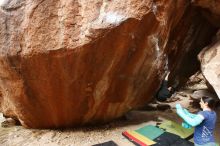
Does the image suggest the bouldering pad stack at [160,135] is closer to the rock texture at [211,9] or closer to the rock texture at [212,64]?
the rock texture at [212,64]

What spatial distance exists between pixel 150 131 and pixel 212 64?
1.30 metres

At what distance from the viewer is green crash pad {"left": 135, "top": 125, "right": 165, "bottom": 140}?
446 centimetres

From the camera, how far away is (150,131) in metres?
4.61

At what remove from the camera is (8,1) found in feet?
13.4

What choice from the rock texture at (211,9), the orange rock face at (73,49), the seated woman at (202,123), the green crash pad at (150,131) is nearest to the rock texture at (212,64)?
the rock texture at (211,9)

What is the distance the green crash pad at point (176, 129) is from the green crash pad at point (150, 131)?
19 cm


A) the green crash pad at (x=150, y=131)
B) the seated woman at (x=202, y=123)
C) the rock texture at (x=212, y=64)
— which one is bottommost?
the green crash pad at (x=150, y=131)

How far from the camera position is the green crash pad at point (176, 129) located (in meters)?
4.59

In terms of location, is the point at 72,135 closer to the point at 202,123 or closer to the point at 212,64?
the point at 202,123

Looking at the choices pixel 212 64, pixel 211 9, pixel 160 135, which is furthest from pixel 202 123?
pixel 211 9

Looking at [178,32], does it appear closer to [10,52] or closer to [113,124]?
[113,124]

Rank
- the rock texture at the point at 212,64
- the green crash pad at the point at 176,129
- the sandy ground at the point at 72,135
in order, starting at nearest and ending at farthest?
the rock texture at the point at 212,64, the sandy ground at the point at 72,135, the green crash pad at the point at 176,129

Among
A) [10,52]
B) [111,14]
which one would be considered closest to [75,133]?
[10,52]

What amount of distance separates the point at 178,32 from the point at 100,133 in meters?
2.31
